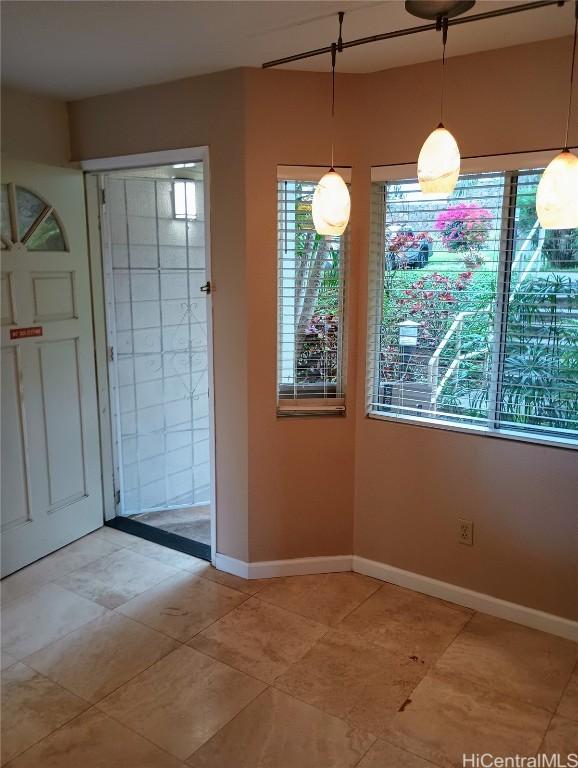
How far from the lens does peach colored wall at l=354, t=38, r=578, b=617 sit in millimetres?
2400

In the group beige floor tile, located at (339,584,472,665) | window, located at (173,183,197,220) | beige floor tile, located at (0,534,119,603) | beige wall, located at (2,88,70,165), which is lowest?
beige floor tile, located at (339,584,472,665)

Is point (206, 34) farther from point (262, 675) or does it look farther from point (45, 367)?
point (262, 675)

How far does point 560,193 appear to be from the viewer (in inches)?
67.3

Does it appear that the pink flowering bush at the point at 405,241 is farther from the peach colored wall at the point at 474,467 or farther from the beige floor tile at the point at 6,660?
the beige floor tile at the point at 6,660

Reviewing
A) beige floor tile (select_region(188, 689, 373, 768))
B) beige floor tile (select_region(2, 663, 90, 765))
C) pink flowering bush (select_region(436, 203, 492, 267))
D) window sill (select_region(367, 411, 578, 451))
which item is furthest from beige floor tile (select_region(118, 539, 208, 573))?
pink flowering bush (select_region(436, 203, 492, 267))

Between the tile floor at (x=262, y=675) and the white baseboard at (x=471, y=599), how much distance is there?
5 cm

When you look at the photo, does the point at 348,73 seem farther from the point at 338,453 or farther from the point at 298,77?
the point at 338,453

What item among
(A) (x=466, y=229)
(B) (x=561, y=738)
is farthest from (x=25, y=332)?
(B) (x=561, y=738)

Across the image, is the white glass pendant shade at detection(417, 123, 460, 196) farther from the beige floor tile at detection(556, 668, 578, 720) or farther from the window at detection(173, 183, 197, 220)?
the window at detection(173, 183, 197, 220)

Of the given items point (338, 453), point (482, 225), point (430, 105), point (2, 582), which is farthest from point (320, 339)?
point (2, 582)

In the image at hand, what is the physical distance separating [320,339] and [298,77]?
3.91 feet

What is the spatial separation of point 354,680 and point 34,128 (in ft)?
10.0

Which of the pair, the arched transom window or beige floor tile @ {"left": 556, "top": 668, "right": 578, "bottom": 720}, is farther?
the arched transom window

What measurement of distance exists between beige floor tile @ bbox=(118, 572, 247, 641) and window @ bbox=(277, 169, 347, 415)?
0.95 metres
